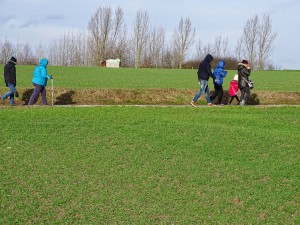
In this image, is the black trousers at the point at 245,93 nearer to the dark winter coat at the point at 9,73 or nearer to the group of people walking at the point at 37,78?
the group of people walking at the point at 37,78

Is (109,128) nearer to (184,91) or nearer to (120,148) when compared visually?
(120,148)

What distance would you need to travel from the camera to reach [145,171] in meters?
8.11

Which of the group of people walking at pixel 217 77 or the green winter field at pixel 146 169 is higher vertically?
the group of people walking at pixel 217 77

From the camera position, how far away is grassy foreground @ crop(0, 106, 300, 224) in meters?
6.73

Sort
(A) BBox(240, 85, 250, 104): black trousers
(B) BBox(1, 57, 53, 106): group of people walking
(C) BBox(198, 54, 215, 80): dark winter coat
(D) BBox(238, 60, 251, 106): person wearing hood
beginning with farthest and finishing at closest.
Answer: (A) BBox(240, 85, 250, 104): black trousers, (D) BBox(238, 60, 251, 106): person wearing hood, (C) BBox(198, 54, 215, 80): dark winter coat, (B) BBox(1, 57, 53, 106): group of people walking

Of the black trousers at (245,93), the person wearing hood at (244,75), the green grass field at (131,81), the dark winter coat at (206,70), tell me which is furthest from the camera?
the green grass field at (131,81)

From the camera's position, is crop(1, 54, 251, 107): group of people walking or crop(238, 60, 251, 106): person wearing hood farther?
crop(238, 60, 251, 106): person wearing hood

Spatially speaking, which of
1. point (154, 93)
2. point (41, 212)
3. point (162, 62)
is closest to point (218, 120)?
point (41, 212)

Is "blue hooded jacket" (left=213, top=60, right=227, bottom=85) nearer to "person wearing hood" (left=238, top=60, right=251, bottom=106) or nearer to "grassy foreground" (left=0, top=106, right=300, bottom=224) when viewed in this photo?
"person wearing hood" (left=238, top=60, right=251, bottom=106)

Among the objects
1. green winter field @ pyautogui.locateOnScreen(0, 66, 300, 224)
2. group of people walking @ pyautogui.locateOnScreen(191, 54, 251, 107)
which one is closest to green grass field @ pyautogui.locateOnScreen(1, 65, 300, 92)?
group of people walking @ pyautogui.locateOnScreen(191, 54, 251, 107)

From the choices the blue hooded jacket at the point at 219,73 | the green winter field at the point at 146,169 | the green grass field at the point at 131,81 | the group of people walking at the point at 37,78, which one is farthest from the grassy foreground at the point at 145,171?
the green grass field at the point at 131,81

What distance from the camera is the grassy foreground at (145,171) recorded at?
6.73 meters

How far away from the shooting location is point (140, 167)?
27.2 ft

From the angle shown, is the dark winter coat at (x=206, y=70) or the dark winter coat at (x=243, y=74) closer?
the dark winter coat at (x=206, y=70)
